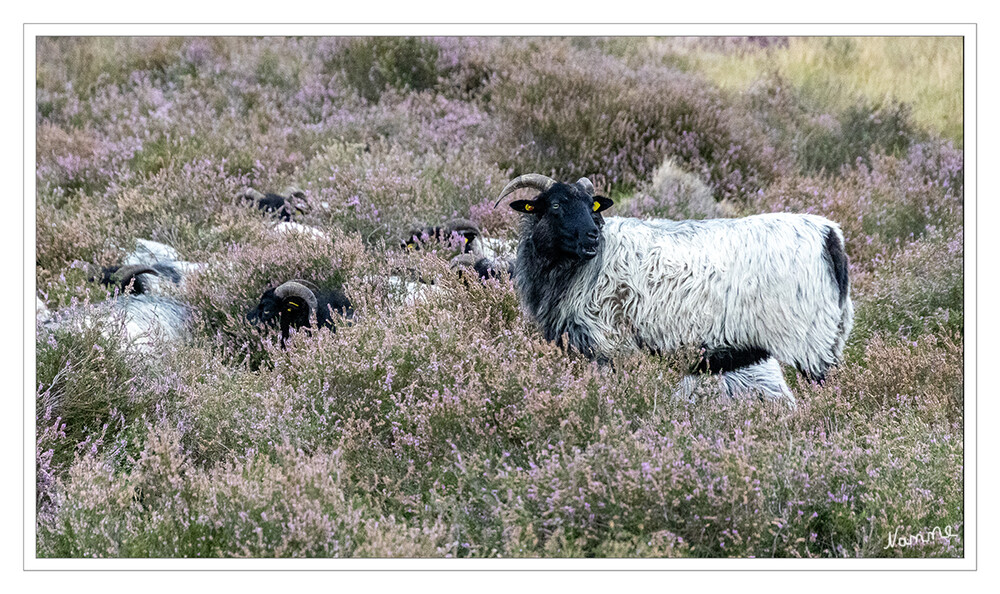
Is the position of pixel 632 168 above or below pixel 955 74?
below

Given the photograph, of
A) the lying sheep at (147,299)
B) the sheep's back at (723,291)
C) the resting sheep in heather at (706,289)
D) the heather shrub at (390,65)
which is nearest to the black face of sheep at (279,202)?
the lying sheep at (147,299)

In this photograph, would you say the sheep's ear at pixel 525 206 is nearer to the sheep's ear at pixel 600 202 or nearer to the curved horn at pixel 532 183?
the curved horn at pixel 532 183

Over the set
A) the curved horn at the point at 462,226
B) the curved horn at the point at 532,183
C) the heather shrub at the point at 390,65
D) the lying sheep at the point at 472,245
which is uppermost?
the heather shrub at the point at 390,65

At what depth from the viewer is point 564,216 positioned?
16.9ft

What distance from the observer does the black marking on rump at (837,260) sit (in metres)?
5.09

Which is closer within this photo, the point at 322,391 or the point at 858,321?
the point at 322,391

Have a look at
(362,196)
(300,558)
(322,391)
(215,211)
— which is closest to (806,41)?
(362,196)

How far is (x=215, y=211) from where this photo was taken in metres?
8.20

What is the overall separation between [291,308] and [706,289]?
119 inches

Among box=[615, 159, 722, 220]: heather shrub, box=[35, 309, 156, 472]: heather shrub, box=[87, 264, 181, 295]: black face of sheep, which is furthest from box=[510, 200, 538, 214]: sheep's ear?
box=[87, 264, 181, 295]: black face of sheep

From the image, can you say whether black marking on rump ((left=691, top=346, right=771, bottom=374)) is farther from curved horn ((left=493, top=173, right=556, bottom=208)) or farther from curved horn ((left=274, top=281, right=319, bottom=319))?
curved horn ((left=274, top=281, right=319, bottom=319))
